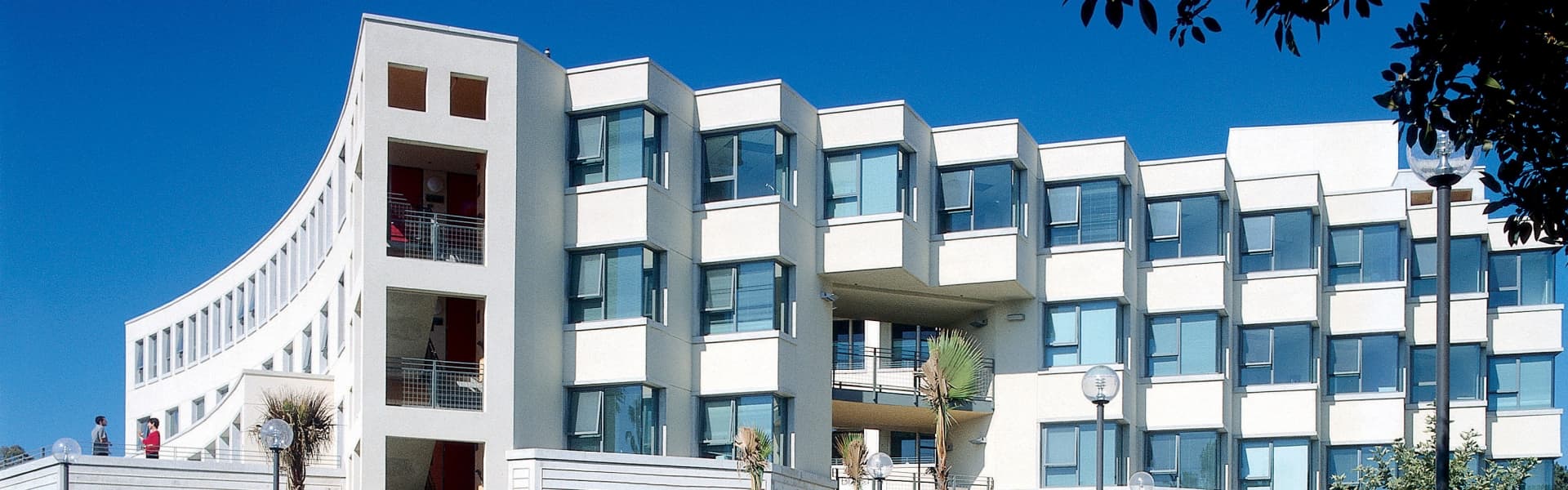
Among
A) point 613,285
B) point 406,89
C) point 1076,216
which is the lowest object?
point 613,285

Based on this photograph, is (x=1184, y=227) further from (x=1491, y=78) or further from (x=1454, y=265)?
(x=1491, y=78)

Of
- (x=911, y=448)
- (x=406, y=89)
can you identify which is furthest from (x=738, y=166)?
(x=911, y=448)

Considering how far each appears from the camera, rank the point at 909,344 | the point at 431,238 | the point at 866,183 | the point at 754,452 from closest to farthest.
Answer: the point at 754,452, the point at 431,238, the point at 866,183, the point at 909,344

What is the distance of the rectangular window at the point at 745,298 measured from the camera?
39750 millimetres

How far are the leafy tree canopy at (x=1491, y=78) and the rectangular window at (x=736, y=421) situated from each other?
27.8 m

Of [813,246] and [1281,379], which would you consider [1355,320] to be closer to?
[1281,379]

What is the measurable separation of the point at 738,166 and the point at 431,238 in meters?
6.65

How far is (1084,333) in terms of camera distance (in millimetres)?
45344

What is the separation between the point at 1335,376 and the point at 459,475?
22.1m

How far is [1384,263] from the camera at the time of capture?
49.5 meters

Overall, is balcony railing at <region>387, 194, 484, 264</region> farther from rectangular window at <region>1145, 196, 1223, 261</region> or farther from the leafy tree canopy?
the leafy tree canopy

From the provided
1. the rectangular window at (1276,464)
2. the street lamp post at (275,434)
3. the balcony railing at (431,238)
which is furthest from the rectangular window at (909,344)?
the street lamp post at (275,434)

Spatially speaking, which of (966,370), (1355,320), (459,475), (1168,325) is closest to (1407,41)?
(966,370)

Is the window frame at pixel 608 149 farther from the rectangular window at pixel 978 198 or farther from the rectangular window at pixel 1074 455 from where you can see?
the rectangular window at pixel 1074 455
